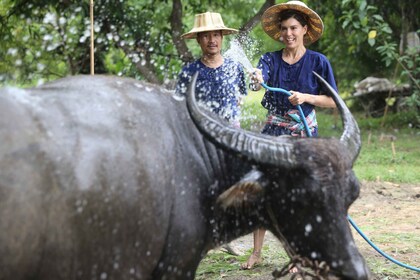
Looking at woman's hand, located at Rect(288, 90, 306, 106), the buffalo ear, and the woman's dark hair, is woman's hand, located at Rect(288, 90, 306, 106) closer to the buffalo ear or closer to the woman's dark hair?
the woman's dark hair

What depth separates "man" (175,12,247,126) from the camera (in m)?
4.67

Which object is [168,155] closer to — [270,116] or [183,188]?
[183,188]

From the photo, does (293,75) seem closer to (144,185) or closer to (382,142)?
(144,185)

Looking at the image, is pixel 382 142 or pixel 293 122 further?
pixel 382 142

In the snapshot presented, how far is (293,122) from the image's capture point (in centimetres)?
466

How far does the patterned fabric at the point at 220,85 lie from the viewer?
4.65 meters

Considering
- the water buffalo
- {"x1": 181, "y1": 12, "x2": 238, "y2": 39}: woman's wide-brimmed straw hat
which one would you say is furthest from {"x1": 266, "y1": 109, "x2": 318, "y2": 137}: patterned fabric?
the water buffalo

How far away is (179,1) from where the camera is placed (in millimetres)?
10594

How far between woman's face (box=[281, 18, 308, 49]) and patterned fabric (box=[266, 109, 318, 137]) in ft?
1.71

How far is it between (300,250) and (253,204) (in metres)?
0.36

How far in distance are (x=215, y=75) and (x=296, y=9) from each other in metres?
0.81

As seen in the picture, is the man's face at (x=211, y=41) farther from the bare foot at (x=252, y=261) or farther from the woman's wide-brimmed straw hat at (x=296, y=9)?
the bare foot at (x=252, y=261)

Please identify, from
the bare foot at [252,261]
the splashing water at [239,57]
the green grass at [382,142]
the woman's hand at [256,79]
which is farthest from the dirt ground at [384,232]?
the splashing water at [239,57]

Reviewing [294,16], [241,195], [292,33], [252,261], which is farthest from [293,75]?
[241,195]
